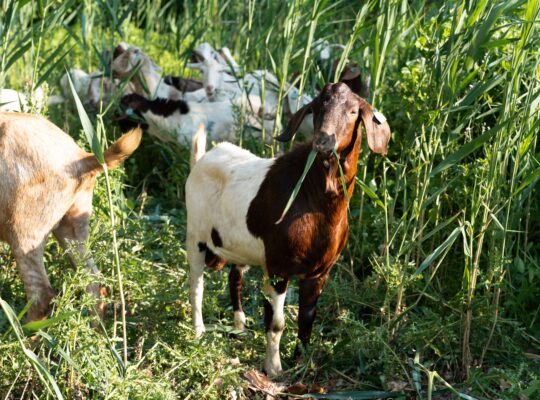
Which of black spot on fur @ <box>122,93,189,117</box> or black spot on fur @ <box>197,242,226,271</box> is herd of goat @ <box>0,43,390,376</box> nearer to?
black spot on fur @ <box>197,242,226,271</box>

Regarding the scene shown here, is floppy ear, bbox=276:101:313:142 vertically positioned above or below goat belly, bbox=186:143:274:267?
above

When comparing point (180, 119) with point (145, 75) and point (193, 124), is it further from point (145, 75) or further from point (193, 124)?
point (145, 75)

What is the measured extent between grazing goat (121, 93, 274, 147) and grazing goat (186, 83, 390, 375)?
6.89 feet

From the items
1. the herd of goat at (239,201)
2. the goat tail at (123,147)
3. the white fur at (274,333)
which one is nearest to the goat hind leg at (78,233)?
the herd of goat at (239,201)

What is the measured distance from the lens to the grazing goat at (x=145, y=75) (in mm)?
8289

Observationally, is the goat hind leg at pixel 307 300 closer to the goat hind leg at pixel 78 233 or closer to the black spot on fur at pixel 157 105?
the goat hind leg at pixel 78 233

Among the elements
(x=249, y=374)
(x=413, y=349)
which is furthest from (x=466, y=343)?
(x=249, y=374)

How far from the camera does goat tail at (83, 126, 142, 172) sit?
4.87 meters

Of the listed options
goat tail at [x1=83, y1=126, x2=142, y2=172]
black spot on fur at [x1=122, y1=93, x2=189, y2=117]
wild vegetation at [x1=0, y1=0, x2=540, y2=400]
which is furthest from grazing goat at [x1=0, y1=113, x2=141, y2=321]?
black spot on fur at [x1=122, y1=93, x2=189, y2=117]

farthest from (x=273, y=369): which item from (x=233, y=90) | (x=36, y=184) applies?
(x=233, y=90)

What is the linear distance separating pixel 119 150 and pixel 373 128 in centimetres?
140

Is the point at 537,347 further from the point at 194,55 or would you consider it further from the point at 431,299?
the point at 194,55

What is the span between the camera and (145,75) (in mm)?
8531

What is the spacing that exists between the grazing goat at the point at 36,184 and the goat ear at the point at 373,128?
4.10 feet
